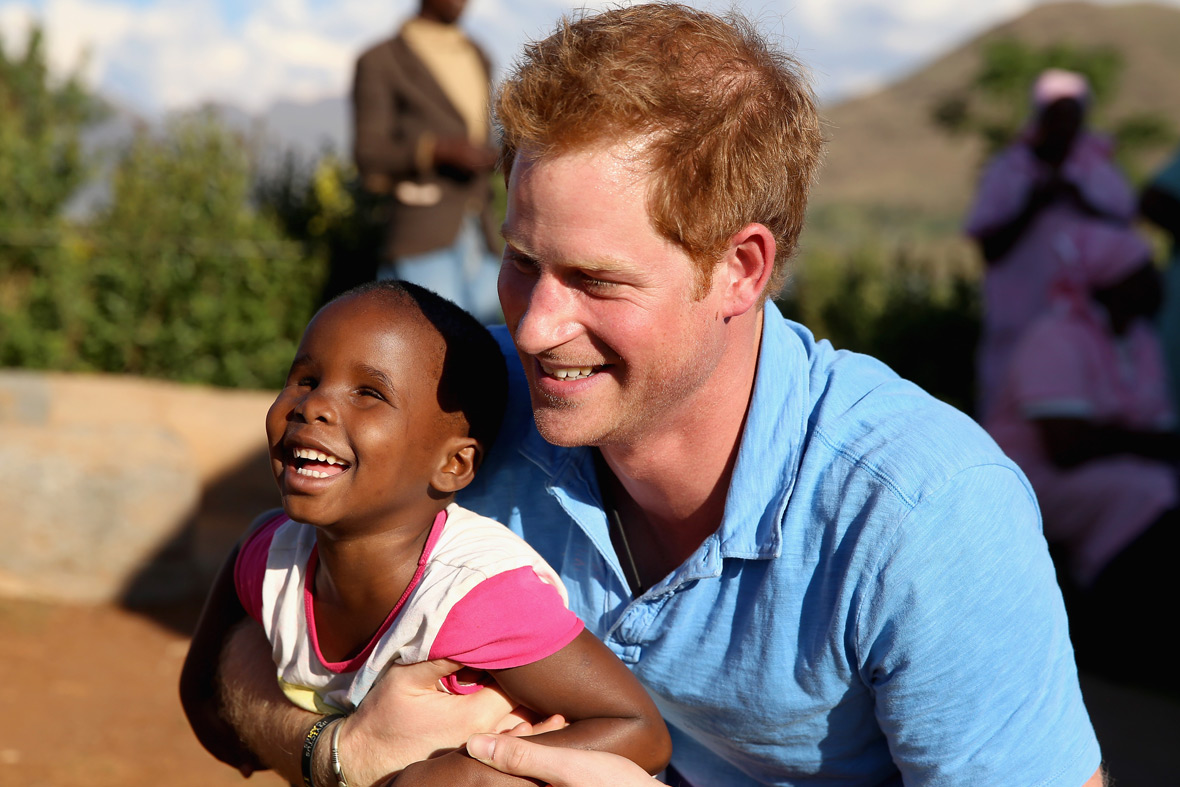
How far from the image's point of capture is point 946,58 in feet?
241

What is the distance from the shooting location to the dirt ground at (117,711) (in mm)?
3746

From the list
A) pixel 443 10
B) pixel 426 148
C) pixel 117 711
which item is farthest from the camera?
pixel 443 10

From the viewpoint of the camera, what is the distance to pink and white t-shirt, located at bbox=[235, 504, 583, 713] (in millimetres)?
1798

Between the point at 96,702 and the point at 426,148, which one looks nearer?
the point at 96,702

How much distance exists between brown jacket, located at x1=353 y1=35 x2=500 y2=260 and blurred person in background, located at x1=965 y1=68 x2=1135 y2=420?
2.81 m

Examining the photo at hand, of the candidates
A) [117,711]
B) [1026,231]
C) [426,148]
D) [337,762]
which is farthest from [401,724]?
[1026,231]

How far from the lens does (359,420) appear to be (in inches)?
73.4

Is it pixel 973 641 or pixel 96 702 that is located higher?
pixel 973 641

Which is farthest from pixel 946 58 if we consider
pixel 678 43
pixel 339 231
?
pixel 678 43

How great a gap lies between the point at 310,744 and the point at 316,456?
52cm

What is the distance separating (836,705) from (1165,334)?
204 inches

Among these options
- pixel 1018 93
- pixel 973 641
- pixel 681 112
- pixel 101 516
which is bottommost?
pixel 101 516

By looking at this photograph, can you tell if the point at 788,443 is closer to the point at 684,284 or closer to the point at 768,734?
the point at 684,284

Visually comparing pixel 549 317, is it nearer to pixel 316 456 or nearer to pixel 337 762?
pixel 316 456
